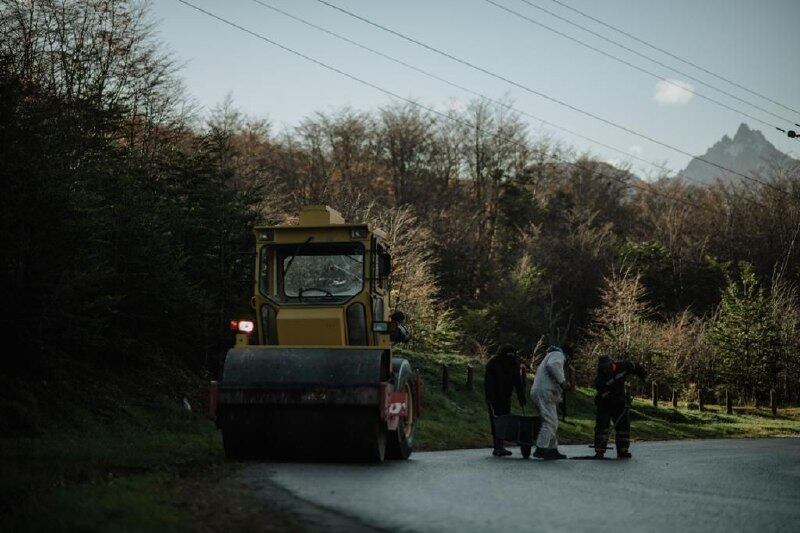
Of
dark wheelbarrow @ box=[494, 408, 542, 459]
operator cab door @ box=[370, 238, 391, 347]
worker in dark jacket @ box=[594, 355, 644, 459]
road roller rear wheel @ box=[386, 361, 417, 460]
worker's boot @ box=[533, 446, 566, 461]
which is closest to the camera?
road roller rear wheel @ box=[386, 361, 417, 460]

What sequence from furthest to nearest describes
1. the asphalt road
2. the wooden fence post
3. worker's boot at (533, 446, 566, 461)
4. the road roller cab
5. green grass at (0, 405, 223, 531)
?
the wooden fence post, worker's boot at (533, 446, 566, 461), the road roller cab, the asphalt road, green grass at (0, 405, 223, 531)

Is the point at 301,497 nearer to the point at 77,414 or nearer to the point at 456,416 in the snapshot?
the point at 77,414

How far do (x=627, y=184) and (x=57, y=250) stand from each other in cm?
5421

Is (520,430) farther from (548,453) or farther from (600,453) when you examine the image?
(600,453)

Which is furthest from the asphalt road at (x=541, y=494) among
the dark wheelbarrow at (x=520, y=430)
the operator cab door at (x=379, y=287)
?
the operator cab door at (x=379, y=287)

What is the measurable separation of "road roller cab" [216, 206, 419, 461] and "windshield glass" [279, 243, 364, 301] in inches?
0.5

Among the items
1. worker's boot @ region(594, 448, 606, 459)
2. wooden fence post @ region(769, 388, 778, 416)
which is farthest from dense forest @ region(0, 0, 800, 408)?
worker's boot @ region(594, 448, 606, 459)

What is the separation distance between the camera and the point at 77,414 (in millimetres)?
14625

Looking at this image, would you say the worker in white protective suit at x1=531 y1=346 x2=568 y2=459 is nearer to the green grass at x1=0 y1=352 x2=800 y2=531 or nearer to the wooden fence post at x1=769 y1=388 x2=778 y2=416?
the green grass at x1=0 y1=352 x2=800 y2=531

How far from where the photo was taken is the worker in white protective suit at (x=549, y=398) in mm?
14727

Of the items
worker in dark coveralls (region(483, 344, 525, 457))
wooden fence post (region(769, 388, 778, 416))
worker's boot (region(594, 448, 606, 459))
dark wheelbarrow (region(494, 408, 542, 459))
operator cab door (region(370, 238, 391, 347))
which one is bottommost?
wooden fence post (region(769, 388, 778, 416))

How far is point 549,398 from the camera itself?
14.9 metres

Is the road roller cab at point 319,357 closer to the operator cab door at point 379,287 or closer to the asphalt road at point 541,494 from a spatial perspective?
the operator cab door at point 379,287

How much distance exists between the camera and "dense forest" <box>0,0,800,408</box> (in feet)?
48.2
